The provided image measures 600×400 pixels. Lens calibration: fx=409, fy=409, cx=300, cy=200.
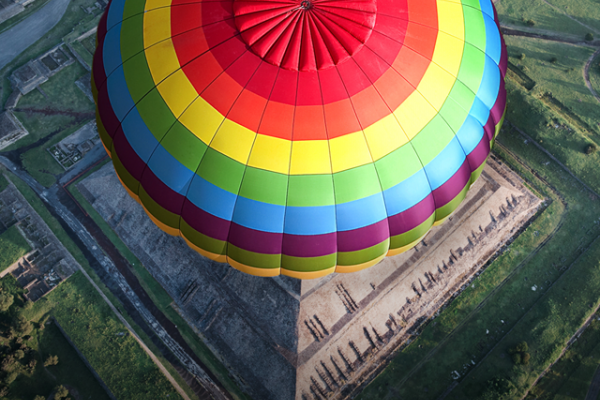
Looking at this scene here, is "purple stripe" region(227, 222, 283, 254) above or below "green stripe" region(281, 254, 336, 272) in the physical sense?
above

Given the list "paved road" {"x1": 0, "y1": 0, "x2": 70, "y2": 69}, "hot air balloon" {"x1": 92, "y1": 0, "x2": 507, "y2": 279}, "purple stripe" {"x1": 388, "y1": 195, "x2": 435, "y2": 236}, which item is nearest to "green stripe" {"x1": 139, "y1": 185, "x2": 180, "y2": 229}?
"hot air balloon" {"x1": 92, "y1": 0, "x2": 507, "y2": 279}

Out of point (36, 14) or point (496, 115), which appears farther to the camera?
point (36, 14)

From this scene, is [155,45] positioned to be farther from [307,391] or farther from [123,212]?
[307,391]

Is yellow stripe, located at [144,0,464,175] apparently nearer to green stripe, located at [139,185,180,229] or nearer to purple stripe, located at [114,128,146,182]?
purple stripe, located at [114,128,146,182]

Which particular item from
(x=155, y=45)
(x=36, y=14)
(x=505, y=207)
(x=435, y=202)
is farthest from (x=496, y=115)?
(x=36, y=14)

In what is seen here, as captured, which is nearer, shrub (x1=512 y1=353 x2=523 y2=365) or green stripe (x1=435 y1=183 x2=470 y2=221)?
green stripe (x1=435 y1=183 x2=470 y2=221)

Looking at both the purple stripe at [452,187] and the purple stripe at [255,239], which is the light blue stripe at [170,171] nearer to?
the purple stripe at [255,239]

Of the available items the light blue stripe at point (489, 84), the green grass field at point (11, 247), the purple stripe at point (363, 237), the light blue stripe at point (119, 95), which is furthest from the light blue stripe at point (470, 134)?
the green grass field at point (11, 247)
